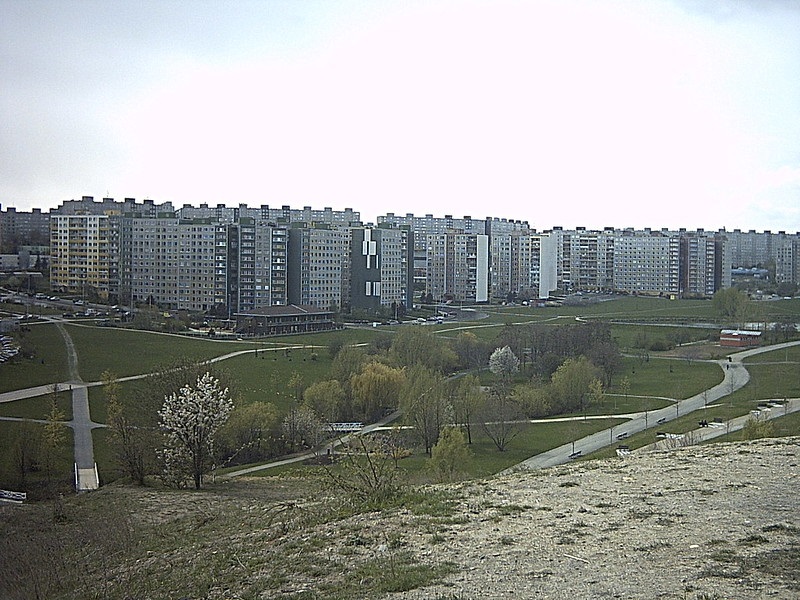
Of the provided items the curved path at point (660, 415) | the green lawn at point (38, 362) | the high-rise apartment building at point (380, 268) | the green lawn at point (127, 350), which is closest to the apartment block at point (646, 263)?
the curved path at point (660, 415)

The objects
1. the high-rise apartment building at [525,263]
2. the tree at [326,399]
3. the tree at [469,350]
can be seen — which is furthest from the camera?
the high-rise apartment building at [525,263]

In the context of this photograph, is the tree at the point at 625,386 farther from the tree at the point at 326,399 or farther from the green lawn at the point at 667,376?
the tree at the point at 326,399

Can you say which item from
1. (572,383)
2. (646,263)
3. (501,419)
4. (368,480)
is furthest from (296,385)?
(646,263)

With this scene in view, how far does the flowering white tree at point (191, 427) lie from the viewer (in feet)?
20.0

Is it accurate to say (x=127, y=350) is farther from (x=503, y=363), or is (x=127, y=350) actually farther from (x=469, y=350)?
(x=503, y=363)

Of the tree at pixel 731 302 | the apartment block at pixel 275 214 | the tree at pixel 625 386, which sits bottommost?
the tree at pixel 625 386

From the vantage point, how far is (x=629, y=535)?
2.85 metres

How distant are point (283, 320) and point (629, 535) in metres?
8.08

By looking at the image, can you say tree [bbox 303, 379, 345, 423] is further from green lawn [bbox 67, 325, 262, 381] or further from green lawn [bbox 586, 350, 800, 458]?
green lawn [bbox 586, 350, 800, 458]

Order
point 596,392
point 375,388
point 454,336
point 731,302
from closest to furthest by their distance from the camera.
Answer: point 375,388 < point 596,392 < point 454,336 < point 731,302

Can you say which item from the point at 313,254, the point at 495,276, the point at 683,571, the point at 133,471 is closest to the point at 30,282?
the point at 133,471

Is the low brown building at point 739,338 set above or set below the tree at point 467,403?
above

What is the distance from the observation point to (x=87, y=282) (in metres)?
7.96

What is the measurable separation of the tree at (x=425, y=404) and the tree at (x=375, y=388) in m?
0.13
